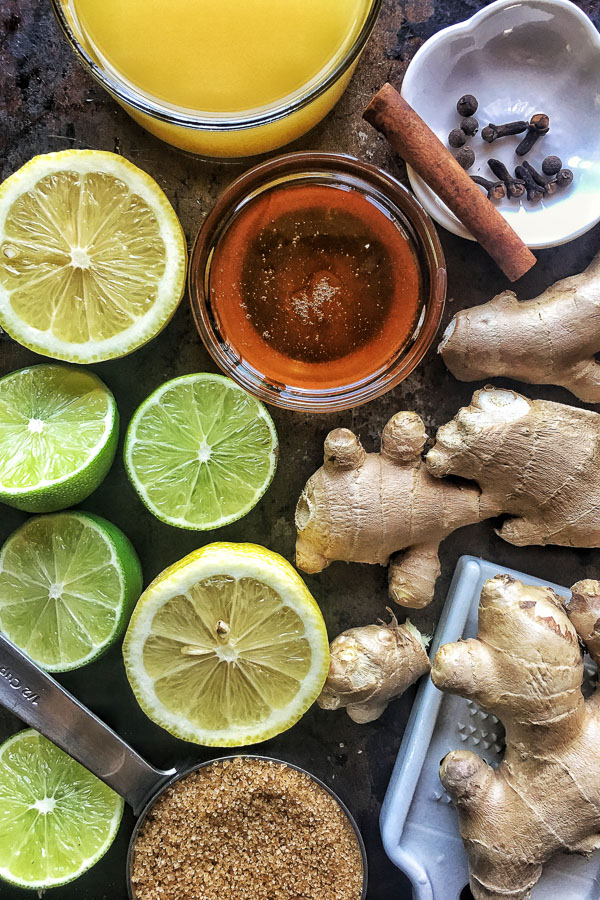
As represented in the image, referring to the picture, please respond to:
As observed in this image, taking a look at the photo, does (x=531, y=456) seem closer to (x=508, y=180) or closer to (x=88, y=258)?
(x=508, y=180)

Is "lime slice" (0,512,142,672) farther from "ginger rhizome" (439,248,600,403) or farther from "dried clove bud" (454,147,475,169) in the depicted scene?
"dried clove bud" (454,147,475,169)

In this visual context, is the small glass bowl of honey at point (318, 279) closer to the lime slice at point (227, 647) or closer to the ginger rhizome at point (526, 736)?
the lime slice at point (227, 647)

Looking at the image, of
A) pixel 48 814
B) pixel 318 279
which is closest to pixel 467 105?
pixel 318 279

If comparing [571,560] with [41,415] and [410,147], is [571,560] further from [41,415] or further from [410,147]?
[41,415]

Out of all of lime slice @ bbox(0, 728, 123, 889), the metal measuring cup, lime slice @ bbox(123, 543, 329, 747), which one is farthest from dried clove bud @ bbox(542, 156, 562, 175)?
lime slice @ bbox(0, 728, 123, 889)

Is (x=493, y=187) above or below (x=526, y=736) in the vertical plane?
above

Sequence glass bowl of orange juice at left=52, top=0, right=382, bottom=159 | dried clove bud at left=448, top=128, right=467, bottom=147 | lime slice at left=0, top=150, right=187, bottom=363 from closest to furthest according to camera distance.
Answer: glass bowl of orange juice at left=52, top=0, right=382, bottom=159
lime slice at left=0, top=150, right=187, bottom=363
dried clove bud at left=448, top=128, right=467, bottom=147

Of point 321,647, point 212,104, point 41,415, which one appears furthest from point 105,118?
point 321,647
